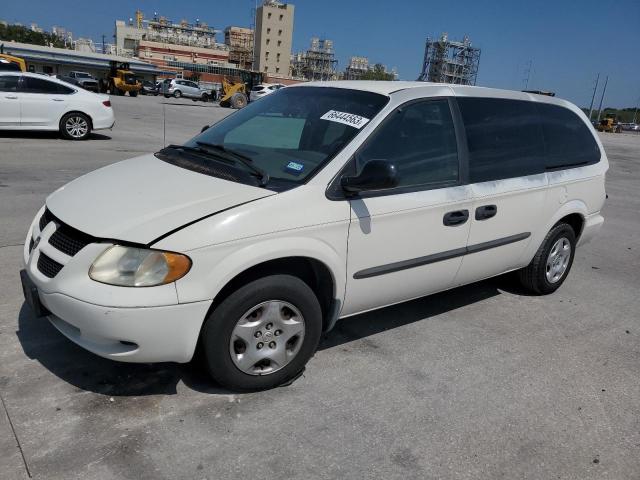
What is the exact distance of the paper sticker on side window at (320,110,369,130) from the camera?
Answer: 3.36 m

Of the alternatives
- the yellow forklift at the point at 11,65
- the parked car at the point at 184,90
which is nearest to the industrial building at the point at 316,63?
the parked car at the point at 184,90

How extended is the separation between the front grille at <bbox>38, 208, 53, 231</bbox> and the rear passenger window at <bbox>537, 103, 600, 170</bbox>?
3.71 metres

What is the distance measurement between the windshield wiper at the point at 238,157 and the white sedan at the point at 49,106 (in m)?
10.1

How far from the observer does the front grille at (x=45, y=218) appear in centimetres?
314

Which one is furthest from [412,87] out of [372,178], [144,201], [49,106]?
[49,106]

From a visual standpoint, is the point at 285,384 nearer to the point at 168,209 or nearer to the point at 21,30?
the point at 168,209

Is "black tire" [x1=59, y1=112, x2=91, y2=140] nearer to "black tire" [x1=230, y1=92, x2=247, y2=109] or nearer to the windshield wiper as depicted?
the windshield wiper

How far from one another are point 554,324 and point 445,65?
48614 millimetres

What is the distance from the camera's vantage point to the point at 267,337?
302 cm

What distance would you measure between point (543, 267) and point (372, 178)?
2.52m

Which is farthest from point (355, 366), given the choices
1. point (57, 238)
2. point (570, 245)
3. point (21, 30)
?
→ point (21, 30)

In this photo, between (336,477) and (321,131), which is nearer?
(336,477)

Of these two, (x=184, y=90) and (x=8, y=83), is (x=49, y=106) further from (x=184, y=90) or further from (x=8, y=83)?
(x=184, y=90)

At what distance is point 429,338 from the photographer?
3980mm
